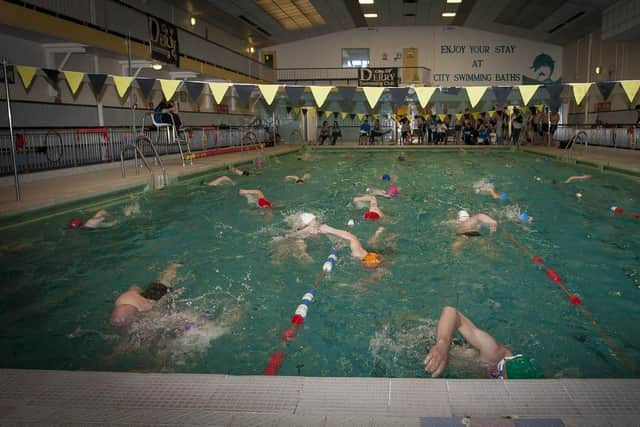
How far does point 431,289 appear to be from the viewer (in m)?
4.49

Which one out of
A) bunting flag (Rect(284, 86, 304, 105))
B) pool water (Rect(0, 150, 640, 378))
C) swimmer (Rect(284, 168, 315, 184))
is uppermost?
bunting flag (Rect(284, 86, 304, 105))

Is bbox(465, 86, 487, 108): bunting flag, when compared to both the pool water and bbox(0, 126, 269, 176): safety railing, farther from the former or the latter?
bbox(0, 126, 269, 176): safety railing

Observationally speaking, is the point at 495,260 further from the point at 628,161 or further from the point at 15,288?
the point at 628,161

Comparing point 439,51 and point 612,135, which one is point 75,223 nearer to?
point 612,135

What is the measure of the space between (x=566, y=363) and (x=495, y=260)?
217 centimetres

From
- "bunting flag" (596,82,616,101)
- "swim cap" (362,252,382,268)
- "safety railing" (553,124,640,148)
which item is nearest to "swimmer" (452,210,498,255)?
"swim cap" (362,252,382,268)

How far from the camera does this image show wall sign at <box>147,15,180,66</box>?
15.0 meters

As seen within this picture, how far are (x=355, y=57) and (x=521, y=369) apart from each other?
28929 millimetres

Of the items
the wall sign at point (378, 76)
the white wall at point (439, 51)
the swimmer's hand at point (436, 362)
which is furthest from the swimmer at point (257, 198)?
the white wall at point (439, 51)

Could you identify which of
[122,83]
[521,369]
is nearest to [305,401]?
[521,369]

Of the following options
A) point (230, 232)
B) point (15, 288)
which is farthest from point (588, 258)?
point (15, 288)

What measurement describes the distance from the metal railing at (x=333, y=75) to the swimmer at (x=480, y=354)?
86.3 feet

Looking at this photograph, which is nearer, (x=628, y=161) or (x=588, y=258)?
(x=588, y=258)

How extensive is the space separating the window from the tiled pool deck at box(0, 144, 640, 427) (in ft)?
94.7
